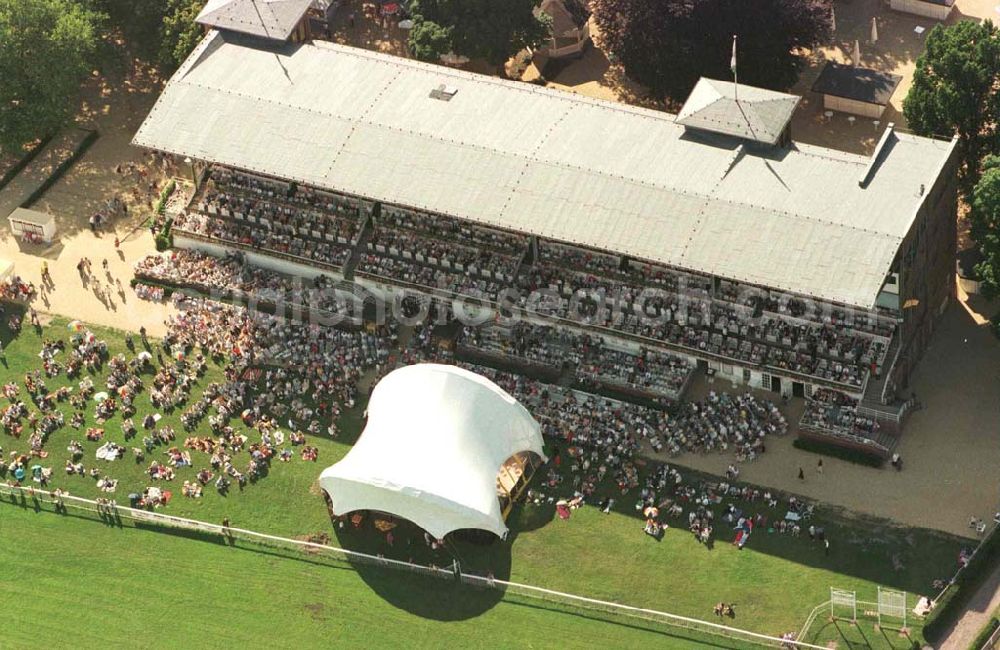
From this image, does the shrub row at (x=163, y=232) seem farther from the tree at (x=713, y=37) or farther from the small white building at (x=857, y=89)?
the small white building at (x=857, y=89)

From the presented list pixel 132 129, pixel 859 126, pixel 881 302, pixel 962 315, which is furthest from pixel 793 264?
pixel 132 129

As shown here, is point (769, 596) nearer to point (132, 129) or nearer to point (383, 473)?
point (383, 473)

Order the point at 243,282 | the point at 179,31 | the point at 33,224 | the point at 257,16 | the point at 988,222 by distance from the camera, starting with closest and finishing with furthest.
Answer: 1. the point at 988,222
2. the point at 243,282
3. the point at 257,16
4. the point at 33,224
5. the point at 179,31

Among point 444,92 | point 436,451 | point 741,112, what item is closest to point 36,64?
point 444,92

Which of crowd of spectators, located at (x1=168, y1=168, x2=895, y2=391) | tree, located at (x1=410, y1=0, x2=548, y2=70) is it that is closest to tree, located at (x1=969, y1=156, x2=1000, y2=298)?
crowd of spectators, located at (x1=168, y1=168, x2=895, y2=391)

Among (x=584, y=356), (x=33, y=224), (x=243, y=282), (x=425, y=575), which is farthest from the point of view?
(x=33, y=224)

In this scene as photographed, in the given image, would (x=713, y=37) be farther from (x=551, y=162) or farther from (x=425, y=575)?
(x=425, y=575)

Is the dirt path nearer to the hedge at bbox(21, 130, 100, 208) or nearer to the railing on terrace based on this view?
the hedge at bbox(21, 130, 100, 208)
